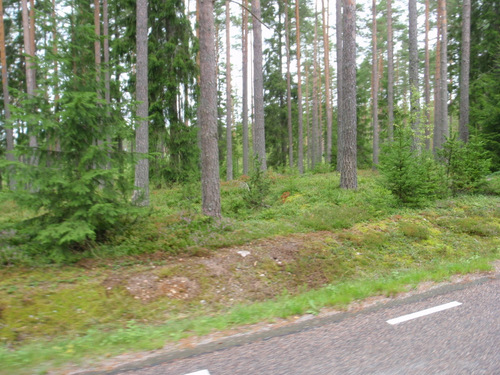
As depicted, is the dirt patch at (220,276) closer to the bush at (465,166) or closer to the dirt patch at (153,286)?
the dirt patch at (153,286)

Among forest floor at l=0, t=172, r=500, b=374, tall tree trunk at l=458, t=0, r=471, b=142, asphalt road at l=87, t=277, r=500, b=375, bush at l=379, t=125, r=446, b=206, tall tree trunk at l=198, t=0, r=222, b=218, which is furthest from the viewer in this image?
tall tree trunk at l=458, t=0, r=471, b=142

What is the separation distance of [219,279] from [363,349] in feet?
11.1

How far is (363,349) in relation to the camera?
3662mm

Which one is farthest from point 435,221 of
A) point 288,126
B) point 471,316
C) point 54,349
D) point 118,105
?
point 288,126

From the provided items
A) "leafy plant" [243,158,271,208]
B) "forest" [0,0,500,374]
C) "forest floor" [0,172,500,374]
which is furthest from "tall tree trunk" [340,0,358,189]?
"leafy plant" [243,158,271,208]

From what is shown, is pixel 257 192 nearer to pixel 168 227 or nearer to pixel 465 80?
pixel 168 227

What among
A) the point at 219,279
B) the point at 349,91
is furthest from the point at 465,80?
the point at 219,279

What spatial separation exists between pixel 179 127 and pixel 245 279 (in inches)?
505

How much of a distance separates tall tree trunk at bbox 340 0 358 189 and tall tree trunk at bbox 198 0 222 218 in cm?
592

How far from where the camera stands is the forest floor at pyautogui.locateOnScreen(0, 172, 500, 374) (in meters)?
4.31

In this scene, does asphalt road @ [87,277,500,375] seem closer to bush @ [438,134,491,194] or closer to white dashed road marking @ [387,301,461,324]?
white dashed road marking @ [387,301,461,324]

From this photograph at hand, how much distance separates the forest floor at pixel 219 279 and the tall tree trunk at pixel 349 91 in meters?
3.25

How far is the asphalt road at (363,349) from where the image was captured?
3309mm

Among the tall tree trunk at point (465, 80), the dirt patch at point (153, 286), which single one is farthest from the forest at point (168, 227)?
the tall tree trunk at point (465, 80)
